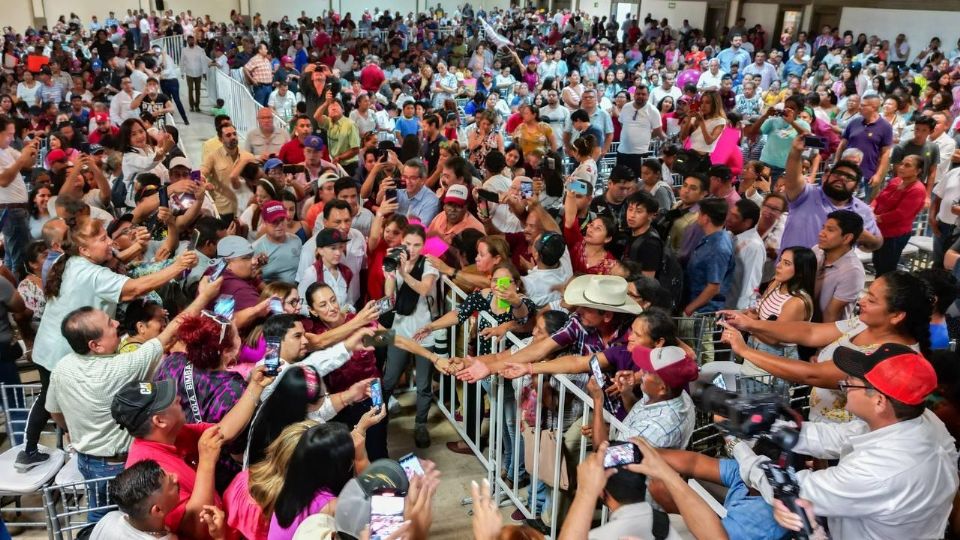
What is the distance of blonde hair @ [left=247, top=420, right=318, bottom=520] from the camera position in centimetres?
254

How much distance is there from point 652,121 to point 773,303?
506cm

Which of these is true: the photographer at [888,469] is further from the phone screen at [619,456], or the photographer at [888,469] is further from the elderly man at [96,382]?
the elderly man at [96,382]

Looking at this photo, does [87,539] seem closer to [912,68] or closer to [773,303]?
[773,303]

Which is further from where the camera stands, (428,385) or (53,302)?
(428,385)

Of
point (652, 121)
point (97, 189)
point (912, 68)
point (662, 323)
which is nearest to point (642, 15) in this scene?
point (912, 68)

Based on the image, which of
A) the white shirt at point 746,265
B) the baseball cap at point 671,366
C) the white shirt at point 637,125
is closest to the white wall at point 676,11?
the white shirt at point 637,125

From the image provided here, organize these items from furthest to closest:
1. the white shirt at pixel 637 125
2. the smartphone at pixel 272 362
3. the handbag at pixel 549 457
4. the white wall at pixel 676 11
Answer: the white wall at pixel 676 11, the white shirt at pixel 637 125, the handbag at pixel 549 457, the smartphone at pixel 272 362

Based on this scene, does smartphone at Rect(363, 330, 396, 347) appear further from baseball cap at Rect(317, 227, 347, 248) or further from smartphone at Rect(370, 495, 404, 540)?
smartphone at Rect(370, 495, 404, 540)

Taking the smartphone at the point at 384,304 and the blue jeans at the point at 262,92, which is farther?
the blue jeans at the point at 262,92

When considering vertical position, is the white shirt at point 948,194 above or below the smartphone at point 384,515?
above

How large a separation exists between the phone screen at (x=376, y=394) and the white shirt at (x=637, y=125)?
617cm

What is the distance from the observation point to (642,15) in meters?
26.7

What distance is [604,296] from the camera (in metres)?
3.38

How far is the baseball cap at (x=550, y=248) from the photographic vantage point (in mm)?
4070
